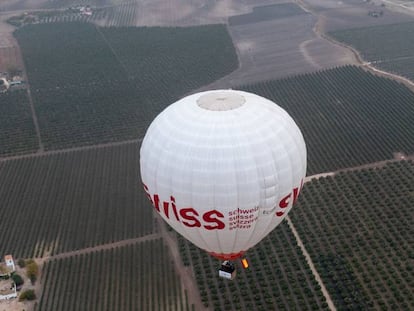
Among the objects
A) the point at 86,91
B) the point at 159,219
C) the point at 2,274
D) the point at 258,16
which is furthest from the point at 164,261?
the point at 258,16

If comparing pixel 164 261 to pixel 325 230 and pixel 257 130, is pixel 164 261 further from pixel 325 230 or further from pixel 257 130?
pixel 257 130

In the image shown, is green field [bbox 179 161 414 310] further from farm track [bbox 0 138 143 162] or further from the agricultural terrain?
farm track [bbox 0 138 143 162]

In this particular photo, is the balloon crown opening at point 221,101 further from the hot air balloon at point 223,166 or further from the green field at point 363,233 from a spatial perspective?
the green field at point 363,233

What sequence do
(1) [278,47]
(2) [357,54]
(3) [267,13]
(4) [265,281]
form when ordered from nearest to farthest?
(4) [265,281]
(2) [357,54]
(1) [278,47]
(3) [267,13]

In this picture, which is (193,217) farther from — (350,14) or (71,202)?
(350,14)

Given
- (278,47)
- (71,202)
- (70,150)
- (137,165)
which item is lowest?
(71,202)

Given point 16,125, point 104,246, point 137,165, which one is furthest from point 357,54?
point 16,125

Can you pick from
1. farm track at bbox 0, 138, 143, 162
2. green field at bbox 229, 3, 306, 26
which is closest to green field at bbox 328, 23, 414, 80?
green field at bbox 229, 3, 306, 26
